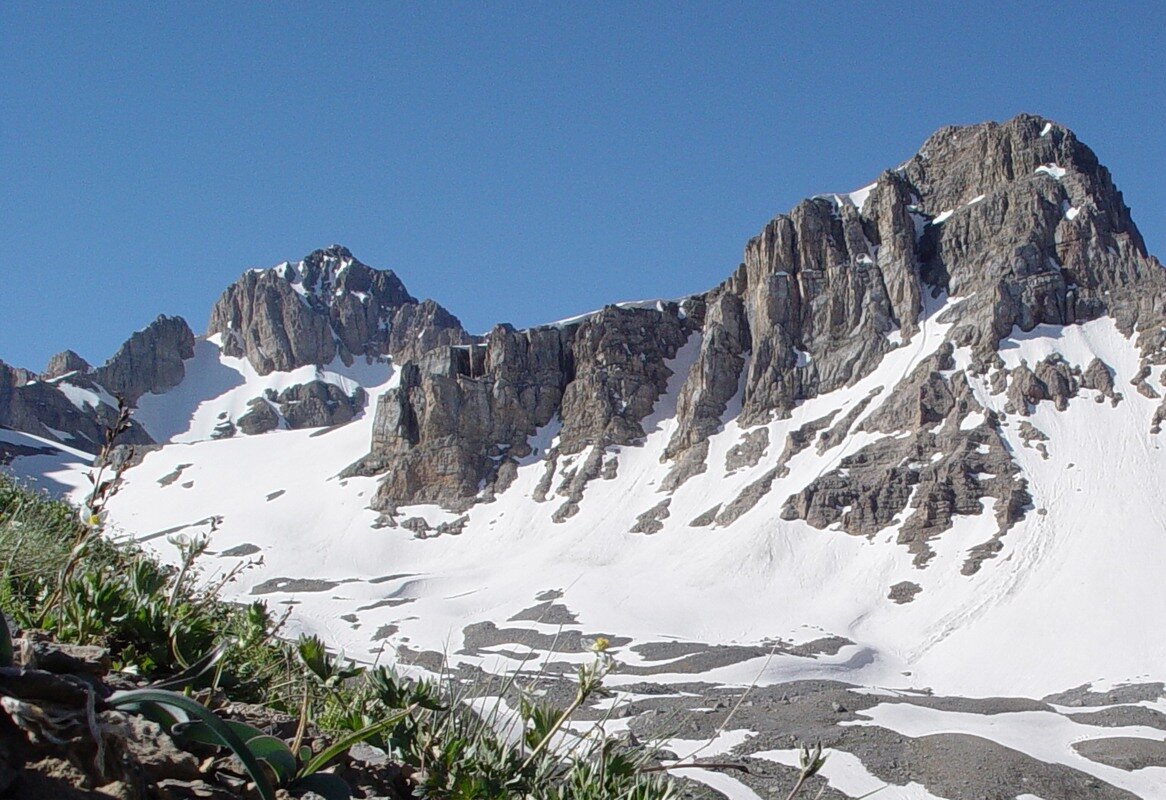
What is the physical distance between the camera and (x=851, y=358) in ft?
369

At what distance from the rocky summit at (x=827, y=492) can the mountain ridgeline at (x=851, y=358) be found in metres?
0.43

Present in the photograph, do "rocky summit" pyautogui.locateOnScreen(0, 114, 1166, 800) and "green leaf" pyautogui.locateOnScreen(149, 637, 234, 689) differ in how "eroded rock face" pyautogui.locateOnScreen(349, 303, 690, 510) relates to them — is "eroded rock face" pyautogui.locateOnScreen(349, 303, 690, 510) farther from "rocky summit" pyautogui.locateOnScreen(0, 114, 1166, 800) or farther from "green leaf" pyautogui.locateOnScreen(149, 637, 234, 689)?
"green leaf" pyautogui.locateOnScreen(149, 637, 234, 689)

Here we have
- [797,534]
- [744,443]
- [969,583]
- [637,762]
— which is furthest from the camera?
[744,443]

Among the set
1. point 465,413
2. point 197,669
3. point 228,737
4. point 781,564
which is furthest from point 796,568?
point 228,737

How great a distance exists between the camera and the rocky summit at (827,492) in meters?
50.0

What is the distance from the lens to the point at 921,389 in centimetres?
9600

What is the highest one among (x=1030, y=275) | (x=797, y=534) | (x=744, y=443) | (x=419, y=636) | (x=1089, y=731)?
(x=1030, y=275)

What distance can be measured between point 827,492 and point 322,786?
299 ft

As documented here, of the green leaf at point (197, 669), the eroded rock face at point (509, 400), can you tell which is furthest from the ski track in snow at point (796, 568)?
the green leaf at point (197, 669)

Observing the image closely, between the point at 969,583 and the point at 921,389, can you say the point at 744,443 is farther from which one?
the point at 969,583

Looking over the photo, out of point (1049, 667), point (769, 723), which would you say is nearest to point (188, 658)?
point (769, 723)

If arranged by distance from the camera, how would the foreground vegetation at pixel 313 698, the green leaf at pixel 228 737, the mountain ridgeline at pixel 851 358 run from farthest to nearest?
the mountain ridgeline at pixel 851 358 → the foreground vegetation at pixel 313 698 → the green leaf at pixel 228 737

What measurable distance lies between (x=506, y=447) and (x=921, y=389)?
57721 mm

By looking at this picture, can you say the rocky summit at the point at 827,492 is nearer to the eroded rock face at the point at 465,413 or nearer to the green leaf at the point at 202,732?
the eroded rock face at the point at 465,413
